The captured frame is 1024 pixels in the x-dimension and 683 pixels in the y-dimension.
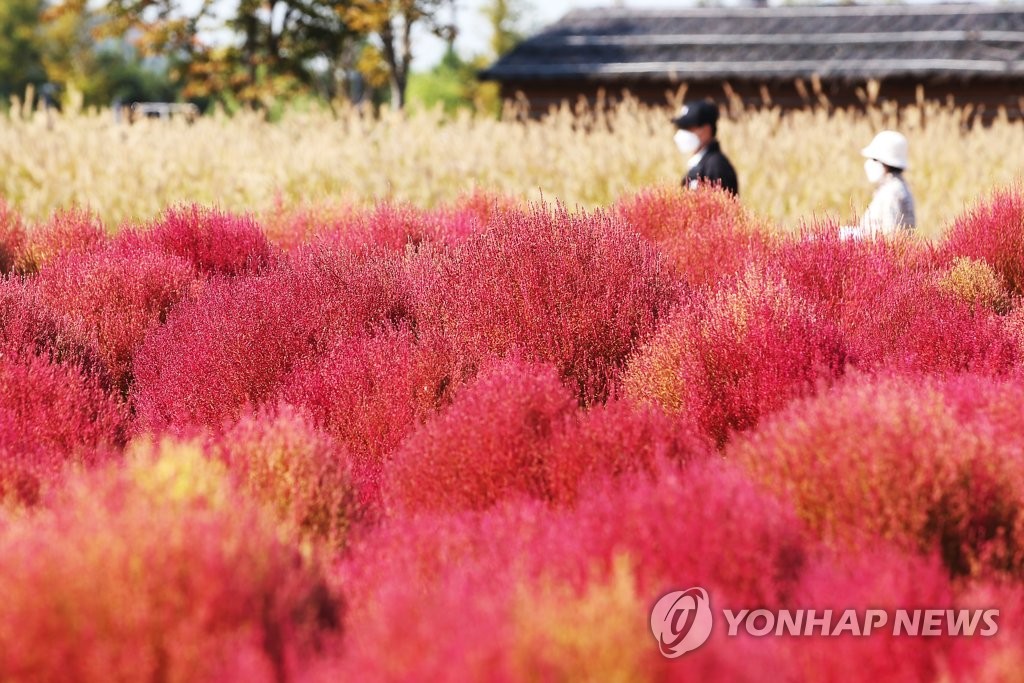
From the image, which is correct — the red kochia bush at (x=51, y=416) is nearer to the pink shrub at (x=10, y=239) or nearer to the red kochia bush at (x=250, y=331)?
the red kochia bush at (x=250, y=331)

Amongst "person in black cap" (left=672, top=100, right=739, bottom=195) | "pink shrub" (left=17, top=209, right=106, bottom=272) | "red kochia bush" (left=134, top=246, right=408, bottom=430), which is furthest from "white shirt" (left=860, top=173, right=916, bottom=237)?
"pink shrub" (left=17, top=209, right=106, bottom=272)

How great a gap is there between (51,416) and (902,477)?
10.5 feet

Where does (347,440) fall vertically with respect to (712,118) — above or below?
below

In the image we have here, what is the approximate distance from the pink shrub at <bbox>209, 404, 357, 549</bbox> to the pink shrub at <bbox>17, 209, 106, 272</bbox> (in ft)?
11.6

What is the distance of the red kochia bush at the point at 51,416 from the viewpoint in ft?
14.0

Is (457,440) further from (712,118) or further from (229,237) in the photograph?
(712,118)

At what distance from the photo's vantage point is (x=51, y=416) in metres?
4.59

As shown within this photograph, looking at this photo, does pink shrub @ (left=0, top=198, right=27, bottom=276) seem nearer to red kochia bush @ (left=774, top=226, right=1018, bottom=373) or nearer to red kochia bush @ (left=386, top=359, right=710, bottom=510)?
red kochia bush @ (left=386, top=359, right=710, bottom=510)

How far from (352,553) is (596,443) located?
88cm

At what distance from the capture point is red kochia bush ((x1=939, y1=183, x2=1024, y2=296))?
20.4 feet

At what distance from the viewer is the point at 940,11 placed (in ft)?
72.2

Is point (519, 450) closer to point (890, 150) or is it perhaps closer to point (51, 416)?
point (51, 416)

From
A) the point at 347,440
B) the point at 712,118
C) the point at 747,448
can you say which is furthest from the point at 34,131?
the point at 747,448

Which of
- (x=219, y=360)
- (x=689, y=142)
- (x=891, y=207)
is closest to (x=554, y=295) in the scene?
(x=219, y=360)
